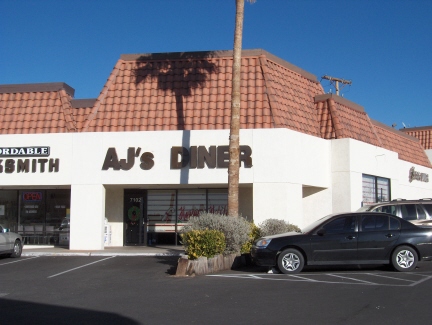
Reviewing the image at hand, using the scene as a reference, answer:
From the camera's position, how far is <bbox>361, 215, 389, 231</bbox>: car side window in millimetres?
15094

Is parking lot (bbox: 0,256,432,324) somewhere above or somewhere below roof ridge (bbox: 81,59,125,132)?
below

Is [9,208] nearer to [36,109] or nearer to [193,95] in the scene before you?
[36,109]

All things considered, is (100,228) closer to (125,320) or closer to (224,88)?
(224,88)

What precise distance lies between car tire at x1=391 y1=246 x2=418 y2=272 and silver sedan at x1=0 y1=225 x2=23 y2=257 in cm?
1229

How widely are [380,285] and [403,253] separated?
275 centimetres

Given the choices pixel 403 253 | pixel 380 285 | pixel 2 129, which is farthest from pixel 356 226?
pixel 2 129

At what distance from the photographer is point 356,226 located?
15086mm

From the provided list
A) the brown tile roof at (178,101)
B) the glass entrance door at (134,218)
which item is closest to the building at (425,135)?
the brown tile roof at (178,101)

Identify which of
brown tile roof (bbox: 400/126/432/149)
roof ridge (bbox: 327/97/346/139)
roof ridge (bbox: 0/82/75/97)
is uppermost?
brown tile roof (bbox: 400/126/432/149)

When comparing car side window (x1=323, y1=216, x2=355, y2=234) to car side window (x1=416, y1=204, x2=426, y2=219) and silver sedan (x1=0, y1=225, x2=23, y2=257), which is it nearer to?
car side window (x1=416, y1=204, x2=426, y2=219)

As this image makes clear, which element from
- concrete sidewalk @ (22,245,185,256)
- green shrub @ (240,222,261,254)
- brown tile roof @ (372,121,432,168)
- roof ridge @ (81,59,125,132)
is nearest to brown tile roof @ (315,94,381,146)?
brown tile roof @ (372,121,432,168)

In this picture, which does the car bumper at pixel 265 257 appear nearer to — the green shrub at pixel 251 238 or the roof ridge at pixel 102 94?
the green shrub at pixel 251 238

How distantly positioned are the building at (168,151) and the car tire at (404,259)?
6.49 meters

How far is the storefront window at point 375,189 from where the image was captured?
83.2 feet
